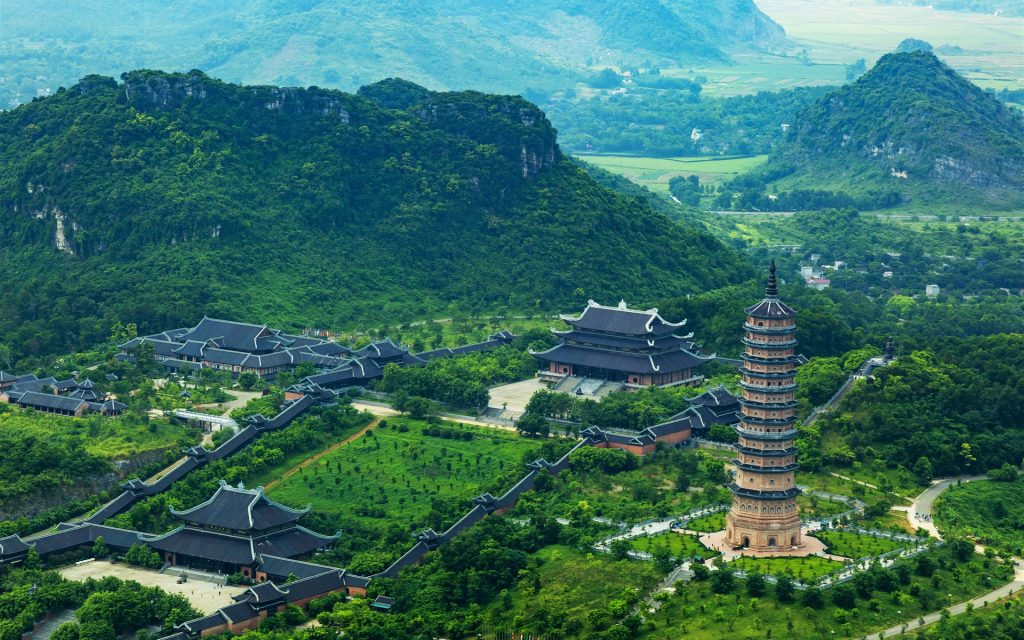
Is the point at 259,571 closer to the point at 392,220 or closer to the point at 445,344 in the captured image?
the point at 445,344

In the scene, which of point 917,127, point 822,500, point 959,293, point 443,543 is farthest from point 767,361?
point 917,127

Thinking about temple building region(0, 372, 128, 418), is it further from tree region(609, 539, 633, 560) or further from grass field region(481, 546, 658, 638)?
tree region(609, 539, 633, 560)

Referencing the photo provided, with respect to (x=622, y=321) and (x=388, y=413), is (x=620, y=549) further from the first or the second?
(x=622, y=321)

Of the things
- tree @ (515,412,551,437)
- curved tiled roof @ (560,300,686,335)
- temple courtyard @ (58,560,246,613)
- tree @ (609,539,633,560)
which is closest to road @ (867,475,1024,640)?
tree @ (609,539,633,560)

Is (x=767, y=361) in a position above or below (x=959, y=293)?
above

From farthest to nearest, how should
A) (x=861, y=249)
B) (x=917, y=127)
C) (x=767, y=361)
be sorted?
(x=917, y=127) < (x=861, y=249) < (x=767, y=361)

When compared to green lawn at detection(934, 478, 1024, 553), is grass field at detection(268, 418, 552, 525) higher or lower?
lower
